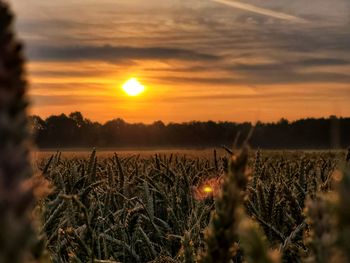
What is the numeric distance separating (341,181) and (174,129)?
119 meters

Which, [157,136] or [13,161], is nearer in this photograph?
[13,161]

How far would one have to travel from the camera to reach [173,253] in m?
6.64

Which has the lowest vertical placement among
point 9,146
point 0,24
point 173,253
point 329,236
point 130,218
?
point 173,253

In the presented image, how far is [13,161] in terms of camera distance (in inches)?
18.1

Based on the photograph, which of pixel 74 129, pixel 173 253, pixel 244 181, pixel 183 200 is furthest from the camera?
pixel 74 129

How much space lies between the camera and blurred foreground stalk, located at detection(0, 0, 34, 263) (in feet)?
1.49

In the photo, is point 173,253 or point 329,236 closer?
point 329,236

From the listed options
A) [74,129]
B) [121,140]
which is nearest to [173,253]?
[74,129]

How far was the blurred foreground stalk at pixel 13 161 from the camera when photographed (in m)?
0.45

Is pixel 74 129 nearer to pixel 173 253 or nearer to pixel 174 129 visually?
pixel 174 129

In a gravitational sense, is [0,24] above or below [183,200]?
above

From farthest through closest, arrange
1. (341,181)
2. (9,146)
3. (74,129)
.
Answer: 1. (74,129)
2. (341,181)
3. (9,146)

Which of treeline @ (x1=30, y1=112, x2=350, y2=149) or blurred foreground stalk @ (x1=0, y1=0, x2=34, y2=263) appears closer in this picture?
blurred foreground stalk @ (x1=0, y1=0, x2=34, y2=263)

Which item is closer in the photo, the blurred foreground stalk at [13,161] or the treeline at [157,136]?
the blurred foreground stalk at [13,161]
